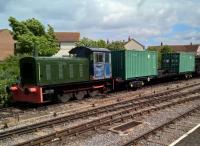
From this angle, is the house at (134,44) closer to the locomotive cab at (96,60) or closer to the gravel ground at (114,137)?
the locomotive cab at (96,60)

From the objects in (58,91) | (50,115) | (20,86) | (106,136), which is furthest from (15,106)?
(106,136)

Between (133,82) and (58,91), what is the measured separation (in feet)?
27.0

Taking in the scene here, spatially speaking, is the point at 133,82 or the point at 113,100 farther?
the point at 133,82

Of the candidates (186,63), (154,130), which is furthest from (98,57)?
(186,63)

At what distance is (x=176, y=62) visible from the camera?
1375 inches

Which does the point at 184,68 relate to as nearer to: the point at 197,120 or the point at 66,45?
the point at 197,120

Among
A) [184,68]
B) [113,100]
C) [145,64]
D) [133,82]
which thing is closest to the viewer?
[113,100]

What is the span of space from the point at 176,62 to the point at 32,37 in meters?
20.5

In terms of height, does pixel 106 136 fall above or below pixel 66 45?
below

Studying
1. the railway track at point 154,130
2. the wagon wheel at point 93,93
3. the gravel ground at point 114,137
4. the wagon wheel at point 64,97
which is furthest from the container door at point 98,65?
the railway track at point 154,130

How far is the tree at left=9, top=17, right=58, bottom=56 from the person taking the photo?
149 feet

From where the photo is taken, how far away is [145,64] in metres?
27.9

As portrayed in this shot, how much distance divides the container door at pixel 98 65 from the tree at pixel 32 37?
76.8 feet

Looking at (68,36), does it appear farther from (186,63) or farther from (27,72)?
(27,72)
